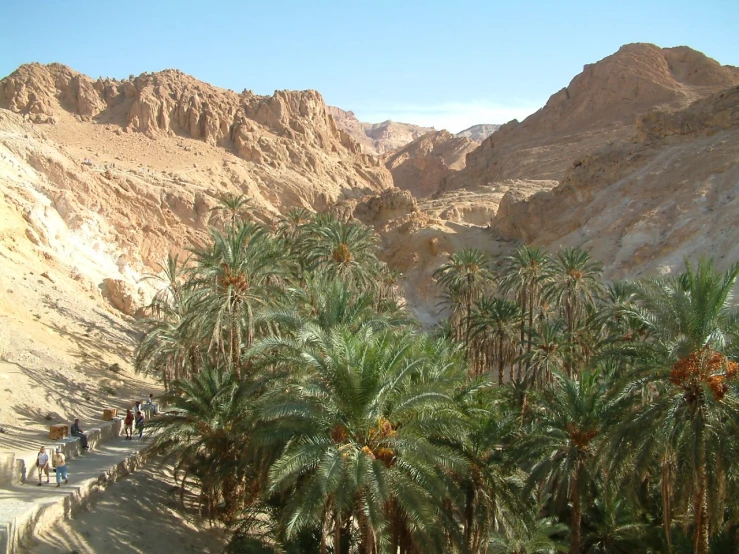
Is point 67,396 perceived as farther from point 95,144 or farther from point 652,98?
point 652,98

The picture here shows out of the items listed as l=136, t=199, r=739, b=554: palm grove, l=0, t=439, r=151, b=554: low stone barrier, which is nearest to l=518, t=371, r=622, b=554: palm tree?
l=136, t=199, r=739, b=554: palm grove

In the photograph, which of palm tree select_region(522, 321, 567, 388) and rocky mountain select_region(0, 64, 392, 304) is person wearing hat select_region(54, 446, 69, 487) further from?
rocky mountain select_region(0, 64, 392, 304)

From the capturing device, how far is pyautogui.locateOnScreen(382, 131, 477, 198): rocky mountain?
388 feet

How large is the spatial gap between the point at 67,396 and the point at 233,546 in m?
11.7

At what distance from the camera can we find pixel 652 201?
49.5 m

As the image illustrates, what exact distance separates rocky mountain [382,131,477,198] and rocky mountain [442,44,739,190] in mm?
18220

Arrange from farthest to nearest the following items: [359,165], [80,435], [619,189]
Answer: [359,165], [619,189], [80,435]

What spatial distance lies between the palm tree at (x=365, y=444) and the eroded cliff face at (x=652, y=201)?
32.4m

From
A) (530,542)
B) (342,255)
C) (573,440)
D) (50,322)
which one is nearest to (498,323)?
(342,255)

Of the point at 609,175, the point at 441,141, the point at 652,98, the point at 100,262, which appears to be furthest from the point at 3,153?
the point at 441,141

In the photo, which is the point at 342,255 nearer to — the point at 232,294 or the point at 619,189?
the point at 232,294

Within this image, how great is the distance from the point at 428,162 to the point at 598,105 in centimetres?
3573

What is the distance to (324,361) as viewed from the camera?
38.2 ft

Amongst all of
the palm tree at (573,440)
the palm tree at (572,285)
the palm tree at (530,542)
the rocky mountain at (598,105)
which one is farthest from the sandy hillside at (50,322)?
the rocky mountain at (598,105)
